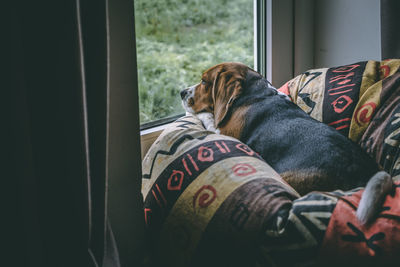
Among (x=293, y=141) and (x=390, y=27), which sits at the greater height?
(x=390, y=27)

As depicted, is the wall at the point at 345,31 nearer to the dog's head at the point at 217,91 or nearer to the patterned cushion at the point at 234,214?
the dog's head at the point at 217,91

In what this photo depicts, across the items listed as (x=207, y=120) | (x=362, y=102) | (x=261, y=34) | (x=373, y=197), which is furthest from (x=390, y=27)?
(x=373, y=197)

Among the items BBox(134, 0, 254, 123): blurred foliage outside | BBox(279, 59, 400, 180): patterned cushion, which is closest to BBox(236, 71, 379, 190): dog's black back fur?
BBox(279, 59, 400, 180): patterned cushion

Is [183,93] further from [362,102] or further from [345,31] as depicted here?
[345,31]

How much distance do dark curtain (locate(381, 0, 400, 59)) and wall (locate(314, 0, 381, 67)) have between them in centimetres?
26

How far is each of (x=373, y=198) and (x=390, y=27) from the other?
4.39 ft

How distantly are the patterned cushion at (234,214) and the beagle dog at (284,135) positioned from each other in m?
0.09

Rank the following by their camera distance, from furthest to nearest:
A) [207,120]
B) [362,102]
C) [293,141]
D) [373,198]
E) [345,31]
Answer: [345,31]
[207,120]
[362,102]
[293,141]
[373,198]

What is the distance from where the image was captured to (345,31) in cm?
217

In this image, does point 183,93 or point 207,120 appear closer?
point 207,120

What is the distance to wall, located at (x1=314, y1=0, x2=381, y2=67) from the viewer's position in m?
2.02
